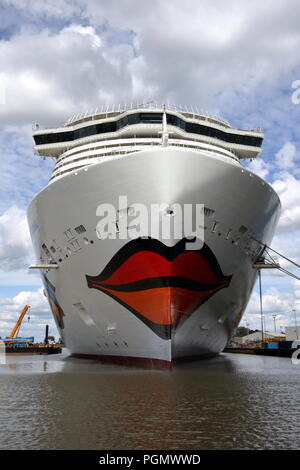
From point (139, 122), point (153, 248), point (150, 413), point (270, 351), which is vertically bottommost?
point (270, 351)

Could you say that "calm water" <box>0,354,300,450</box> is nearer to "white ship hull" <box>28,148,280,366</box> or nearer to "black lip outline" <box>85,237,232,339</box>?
"black lip outline" <box>85,237,232,339</box>

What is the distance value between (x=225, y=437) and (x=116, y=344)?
30.9ft

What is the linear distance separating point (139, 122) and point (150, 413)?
14845 millimetres

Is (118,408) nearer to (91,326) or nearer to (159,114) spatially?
(91,326)

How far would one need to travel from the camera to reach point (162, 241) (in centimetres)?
1374

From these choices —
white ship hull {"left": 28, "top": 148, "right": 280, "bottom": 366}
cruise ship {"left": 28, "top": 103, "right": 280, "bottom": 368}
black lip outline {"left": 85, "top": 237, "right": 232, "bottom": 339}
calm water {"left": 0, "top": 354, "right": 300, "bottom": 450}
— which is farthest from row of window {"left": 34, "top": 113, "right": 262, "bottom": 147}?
calm water {"left": 0, "top": 354, "right": 300, "bottom": 450}

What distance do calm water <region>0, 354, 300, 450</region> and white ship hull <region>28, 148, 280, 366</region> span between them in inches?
79.4

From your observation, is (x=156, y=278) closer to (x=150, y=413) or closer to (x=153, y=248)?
(x=153, y=248)

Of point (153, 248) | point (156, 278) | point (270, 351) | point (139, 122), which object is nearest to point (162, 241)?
point (153, 248)

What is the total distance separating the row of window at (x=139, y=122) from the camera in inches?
795

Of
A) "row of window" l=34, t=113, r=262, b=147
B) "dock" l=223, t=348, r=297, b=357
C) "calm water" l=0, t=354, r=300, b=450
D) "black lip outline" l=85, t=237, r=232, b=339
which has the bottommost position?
"dock" l=223, t=348, r=297, b=357

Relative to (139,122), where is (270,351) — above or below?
below

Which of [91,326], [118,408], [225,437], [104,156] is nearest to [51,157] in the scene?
[104,156]

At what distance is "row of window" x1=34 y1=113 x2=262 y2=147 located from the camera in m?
20.2
